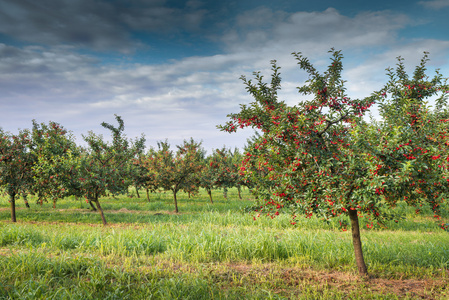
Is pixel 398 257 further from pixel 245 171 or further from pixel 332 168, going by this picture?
pixel 245 171

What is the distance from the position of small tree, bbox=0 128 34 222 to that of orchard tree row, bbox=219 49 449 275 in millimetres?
13994

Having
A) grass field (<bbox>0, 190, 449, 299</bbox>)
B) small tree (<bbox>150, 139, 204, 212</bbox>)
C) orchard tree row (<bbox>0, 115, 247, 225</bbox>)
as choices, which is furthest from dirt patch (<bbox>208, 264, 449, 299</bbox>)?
small tree (<bbox>150, 139, 204, 212</bbox>)

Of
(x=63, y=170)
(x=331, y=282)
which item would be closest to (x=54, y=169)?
(x=63, y=170)

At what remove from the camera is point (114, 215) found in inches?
651

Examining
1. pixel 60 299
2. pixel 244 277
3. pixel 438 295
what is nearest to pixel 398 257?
pixel 438 295

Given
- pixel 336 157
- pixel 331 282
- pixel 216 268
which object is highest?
pixel 336 157

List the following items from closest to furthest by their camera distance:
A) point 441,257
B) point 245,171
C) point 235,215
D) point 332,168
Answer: point 332,168
point 245,171
point 441,257
point 235,215

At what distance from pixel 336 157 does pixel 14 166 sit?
17.2 m

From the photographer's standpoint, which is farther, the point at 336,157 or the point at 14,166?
the point at 14,166

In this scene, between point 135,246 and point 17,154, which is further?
point 17,154

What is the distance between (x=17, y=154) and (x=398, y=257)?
18.3 metres

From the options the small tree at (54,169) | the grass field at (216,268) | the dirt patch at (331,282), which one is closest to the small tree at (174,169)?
the small tree at (54,169)

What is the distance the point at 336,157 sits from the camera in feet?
18.1

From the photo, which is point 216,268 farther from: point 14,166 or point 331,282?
point 14,166
